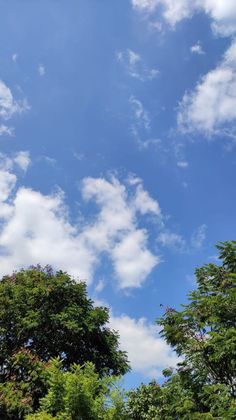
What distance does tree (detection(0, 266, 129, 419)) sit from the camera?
82.7 feet

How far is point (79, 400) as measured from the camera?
1514cm

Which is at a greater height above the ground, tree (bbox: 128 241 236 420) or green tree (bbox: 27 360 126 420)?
tree (bbox: 128 241 236 420)

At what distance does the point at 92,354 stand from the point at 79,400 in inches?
552

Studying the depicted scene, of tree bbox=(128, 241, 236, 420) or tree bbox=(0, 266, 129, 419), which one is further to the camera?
tree bbox=(0, 266, 129, 419)

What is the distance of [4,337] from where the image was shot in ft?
89.0

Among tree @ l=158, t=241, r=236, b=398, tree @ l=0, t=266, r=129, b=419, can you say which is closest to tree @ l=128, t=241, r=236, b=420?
tree @ l=158, t=241, r=236, b=398

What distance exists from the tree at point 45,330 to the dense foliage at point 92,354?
62mm

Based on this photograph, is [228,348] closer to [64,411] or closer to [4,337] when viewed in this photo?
[64,411]

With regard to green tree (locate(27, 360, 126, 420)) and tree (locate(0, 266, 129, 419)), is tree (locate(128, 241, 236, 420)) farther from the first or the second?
tree (locate(0, 266, 129, 419))

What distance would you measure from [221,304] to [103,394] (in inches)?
229

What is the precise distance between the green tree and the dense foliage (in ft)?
0.11

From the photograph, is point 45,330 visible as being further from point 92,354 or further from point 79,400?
point 79,400

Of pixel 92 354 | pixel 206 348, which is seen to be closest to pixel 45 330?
pixel 92 354

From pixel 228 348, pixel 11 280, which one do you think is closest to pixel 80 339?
pixel 11 280
